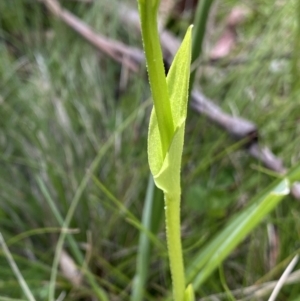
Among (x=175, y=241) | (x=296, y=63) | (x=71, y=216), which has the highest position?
(x=296, y=63)

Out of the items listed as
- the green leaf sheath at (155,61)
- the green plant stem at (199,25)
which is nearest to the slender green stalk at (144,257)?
the green plant stem at (199,25)

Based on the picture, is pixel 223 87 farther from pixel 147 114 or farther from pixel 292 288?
pixel 292 288

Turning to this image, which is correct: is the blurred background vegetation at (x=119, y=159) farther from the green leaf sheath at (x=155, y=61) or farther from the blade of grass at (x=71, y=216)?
the green leaf sheath at (x=155, y=61)

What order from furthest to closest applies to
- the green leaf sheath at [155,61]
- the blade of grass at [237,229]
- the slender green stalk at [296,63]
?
the slender green stalk at [296,63], the blade of grass at [237,229], the green leaf sheath at [155,61]

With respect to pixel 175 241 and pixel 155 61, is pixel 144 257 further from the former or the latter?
pixel 155 61

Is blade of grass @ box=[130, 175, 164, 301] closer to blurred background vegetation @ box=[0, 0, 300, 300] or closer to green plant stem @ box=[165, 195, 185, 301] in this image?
blurred background vegetation @ box=[0, 0, 300, 300]

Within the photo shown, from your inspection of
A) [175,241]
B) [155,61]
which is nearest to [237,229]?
[175,241]

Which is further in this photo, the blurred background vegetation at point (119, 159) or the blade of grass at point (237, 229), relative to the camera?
the blurred background vegetation at point (119, 159)
